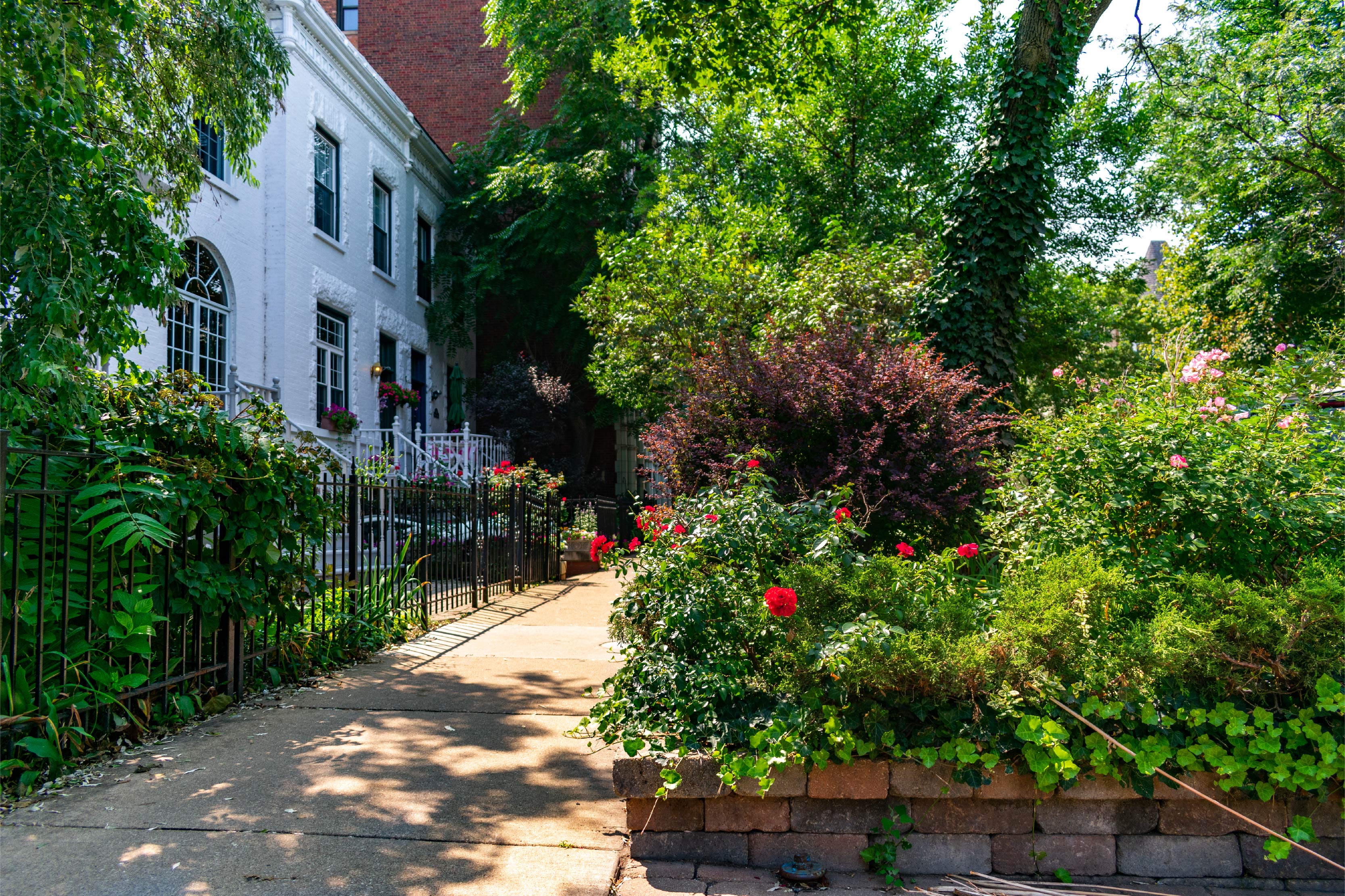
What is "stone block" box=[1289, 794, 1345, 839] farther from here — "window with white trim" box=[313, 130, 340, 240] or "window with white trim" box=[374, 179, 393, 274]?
"window with white trim" box=[374, 179, 393, 274]

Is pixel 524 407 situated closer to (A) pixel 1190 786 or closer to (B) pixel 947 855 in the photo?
(B) pixel 947 855

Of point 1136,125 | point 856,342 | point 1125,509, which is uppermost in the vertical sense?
point 1136,125

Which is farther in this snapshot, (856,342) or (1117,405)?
(856,342)

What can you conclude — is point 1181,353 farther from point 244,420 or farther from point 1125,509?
point 244,420

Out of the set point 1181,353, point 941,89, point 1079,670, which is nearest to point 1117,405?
point 1079,670

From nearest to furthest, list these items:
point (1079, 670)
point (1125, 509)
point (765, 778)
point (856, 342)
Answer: point (765, 778) < point (1079, 670) < point (1125, 509) < point (856, 342)

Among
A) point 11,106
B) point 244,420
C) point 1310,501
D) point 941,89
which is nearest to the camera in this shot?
point 1310,501

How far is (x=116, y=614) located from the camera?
4.27 metres

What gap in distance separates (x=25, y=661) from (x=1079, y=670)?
4709mm

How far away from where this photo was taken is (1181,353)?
10.4 metres

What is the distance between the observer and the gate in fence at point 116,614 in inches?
153

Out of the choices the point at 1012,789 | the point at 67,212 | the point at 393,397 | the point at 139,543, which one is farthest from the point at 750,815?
the point at 393,397

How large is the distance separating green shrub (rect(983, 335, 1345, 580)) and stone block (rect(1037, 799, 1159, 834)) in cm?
127

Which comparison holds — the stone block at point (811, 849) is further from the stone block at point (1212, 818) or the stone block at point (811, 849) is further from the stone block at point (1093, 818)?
the stone block at point (1212, 818)
